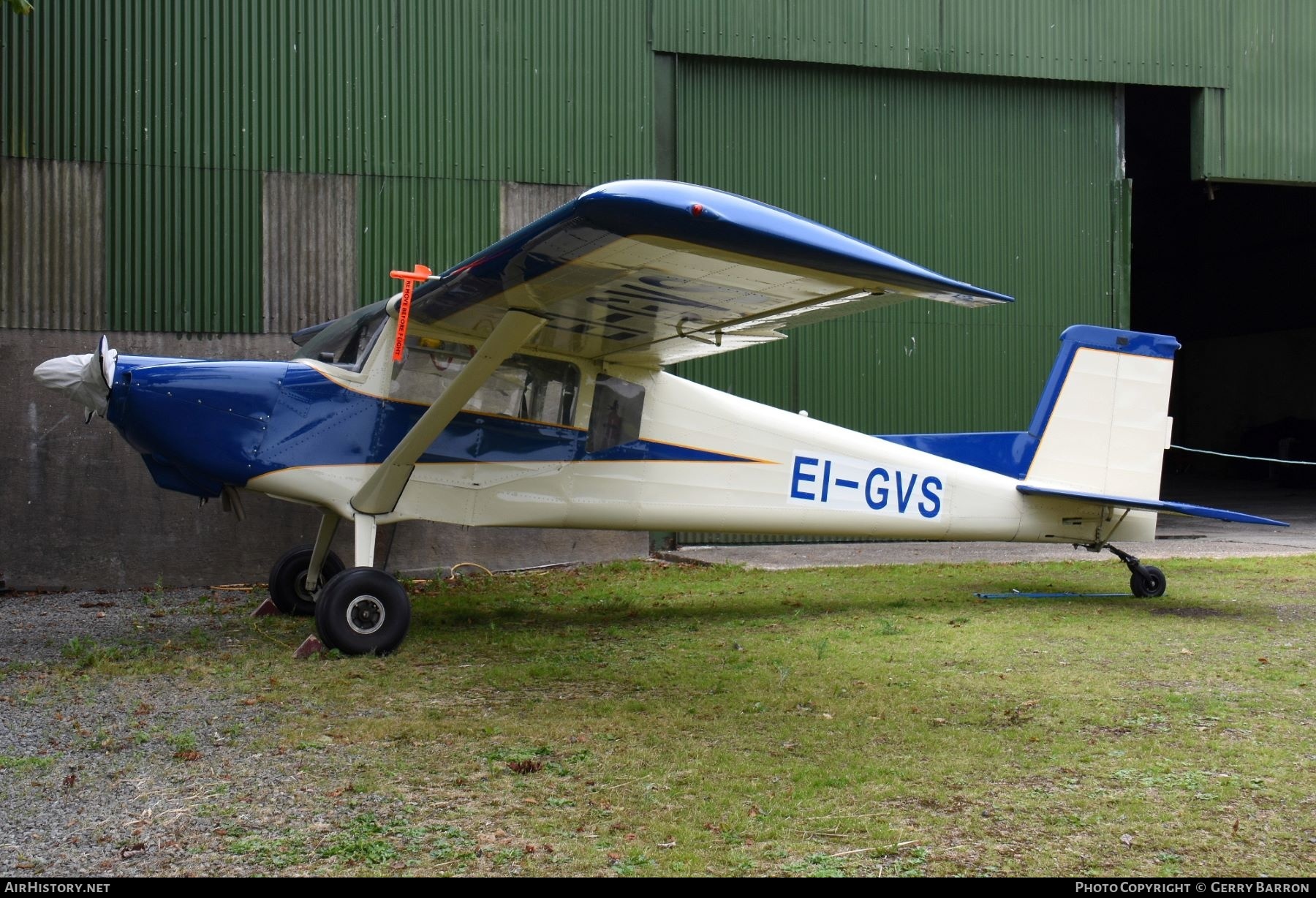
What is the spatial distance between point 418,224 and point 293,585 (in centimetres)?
451

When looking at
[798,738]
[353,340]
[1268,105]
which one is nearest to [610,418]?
[353,340]

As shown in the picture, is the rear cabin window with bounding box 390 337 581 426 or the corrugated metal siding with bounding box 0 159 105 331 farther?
the corrugated metal siding with bounding box 0 159 105 331

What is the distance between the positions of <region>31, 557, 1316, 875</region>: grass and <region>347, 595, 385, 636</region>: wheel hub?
237mm

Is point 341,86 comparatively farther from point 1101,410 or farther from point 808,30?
point 1101,410

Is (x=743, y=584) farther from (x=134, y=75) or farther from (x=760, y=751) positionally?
(x=134, y=75)

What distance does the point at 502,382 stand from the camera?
7.50 metres

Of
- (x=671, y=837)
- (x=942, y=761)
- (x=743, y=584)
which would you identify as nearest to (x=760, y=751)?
(x=942, y=761)

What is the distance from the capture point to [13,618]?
8.29 meters

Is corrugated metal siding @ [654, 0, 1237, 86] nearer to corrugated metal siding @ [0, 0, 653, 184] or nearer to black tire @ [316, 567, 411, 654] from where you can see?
corrugated metal siding @ [0, 0, 653, 184]

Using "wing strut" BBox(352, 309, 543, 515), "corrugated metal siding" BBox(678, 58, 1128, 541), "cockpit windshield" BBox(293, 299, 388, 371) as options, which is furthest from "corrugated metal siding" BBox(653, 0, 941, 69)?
"wing strut" BBox(352, 309, 543, 515)

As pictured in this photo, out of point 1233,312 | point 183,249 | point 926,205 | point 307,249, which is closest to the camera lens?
point 183,249

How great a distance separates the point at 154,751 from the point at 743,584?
20.3 ft

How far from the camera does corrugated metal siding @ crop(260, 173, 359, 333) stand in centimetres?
1066

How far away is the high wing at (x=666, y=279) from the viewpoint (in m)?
4.40
